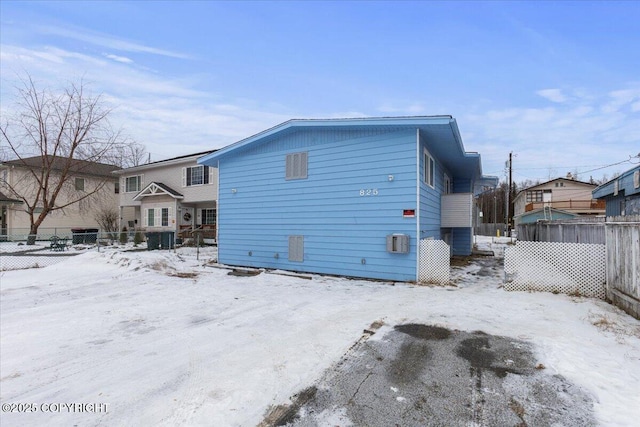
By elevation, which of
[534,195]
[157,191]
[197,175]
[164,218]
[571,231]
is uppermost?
[534,195]

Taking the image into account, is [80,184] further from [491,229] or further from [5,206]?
[491,229]

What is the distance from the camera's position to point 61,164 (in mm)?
26047

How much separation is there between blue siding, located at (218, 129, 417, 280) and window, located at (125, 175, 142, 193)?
17346 mm

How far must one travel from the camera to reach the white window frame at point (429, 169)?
9.96m

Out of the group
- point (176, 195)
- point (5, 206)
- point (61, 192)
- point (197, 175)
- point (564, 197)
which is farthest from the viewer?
point (564, 197)

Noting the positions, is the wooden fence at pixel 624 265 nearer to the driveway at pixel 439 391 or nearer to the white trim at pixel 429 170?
the driveway at pixel 439 391

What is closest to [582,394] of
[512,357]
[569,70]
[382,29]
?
[512,357]

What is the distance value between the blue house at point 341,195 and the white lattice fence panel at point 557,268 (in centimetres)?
233

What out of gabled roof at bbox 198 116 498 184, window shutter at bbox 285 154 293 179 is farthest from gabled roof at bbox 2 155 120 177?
window shutter at bbox 285 154 293 179

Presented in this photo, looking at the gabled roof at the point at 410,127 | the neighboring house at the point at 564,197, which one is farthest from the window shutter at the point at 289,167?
the neighboring house at the point at 564,197

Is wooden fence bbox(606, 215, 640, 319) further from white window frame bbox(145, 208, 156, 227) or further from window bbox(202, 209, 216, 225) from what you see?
white window frame bbox(145, 208, 156, 227)

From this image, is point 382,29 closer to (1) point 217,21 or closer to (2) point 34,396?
(1) point 217,21

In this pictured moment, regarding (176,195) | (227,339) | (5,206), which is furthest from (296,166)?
(5,206)

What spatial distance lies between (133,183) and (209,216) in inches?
320
